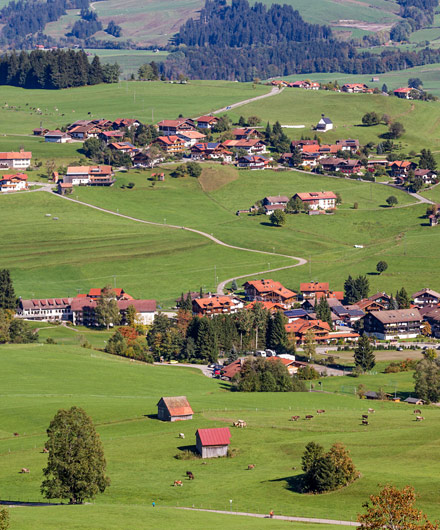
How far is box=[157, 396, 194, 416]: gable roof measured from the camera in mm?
94438

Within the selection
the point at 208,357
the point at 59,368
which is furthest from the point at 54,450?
the point at 208,357

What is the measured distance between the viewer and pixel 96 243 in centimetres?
19775

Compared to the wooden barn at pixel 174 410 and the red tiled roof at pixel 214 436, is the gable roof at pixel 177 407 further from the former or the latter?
the red tiled roof at pixel 214 436

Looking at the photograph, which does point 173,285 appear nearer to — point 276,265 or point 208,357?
point 276,265

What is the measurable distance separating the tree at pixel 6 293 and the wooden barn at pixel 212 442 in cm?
8684

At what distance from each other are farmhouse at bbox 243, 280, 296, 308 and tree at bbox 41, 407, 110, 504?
104575mm

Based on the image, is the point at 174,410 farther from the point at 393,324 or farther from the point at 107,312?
the point at 393,324

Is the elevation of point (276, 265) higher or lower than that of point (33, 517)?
lower

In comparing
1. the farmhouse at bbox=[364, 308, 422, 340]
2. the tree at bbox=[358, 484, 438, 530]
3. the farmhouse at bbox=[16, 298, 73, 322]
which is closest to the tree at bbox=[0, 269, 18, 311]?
the farmhouse at bbox=[16, 298, 73, 322]

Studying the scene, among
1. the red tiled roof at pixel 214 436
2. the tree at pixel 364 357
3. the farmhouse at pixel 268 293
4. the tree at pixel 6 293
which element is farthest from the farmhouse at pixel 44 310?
the red tiled roof at pixel 214 436

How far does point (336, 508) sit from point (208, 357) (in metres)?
76.5

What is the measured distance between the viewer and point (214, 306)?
163625mm

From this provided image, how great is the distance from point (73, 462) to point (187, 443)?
20247mm

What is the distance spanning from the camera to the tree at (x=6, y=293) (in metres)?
163
